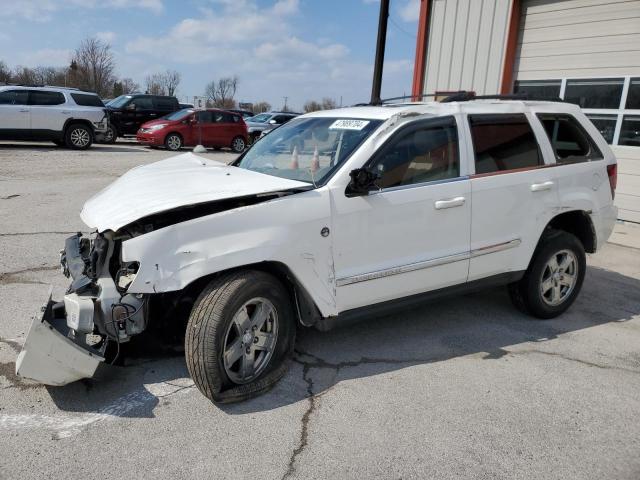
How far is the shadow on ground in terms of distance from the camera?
3283 millimetres

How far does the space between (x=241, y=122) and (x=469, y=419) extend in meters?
18.6

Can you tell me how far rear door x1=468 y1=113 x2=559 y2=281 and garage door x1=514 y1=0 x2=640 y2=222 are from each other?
528cm

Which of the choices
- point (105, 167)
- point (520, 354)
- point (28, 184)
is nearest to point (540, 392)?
point (520, 354)

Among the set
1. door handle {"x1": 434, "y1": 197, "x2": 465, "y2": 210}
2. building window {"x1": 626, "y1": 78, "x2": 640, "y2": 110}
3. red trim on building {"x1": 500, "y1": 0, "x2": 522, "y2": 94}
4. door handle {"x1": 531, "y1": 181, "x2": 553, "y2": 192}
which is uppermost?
red trim on building {"x1": 500, "y1": 0, "x2": 522, "y2": 94}

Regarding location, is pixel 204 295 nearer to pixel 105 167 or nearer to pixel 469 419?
pixel 469 419

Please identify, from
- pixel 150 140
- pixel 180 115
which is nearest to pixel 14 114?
pixel 150 140

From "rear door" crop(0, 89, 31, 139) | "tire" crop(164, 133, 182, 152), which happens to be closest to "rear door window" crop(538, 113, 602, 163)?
"rear door" crop(0, 89, 31, 139)

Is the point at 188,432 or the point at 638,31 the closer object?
the point at 188,432

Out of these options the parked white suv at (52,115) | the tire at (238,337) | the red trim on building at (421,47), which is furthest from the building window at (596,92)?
the parked white suv at (52,115)

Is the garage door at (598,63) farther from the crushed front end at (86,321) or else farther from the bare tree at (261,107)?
the bare tree at (261,107)

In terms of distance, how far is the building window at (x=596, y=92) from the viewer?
879 centimetres

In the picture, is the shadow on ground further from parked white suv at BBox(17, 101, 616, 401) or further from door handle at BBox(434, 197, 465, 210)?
door handle at BBox(434, 197, 465, 210)

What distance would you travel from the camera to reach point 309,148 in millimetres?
4027

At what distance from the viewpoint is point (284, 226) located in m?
3.22
